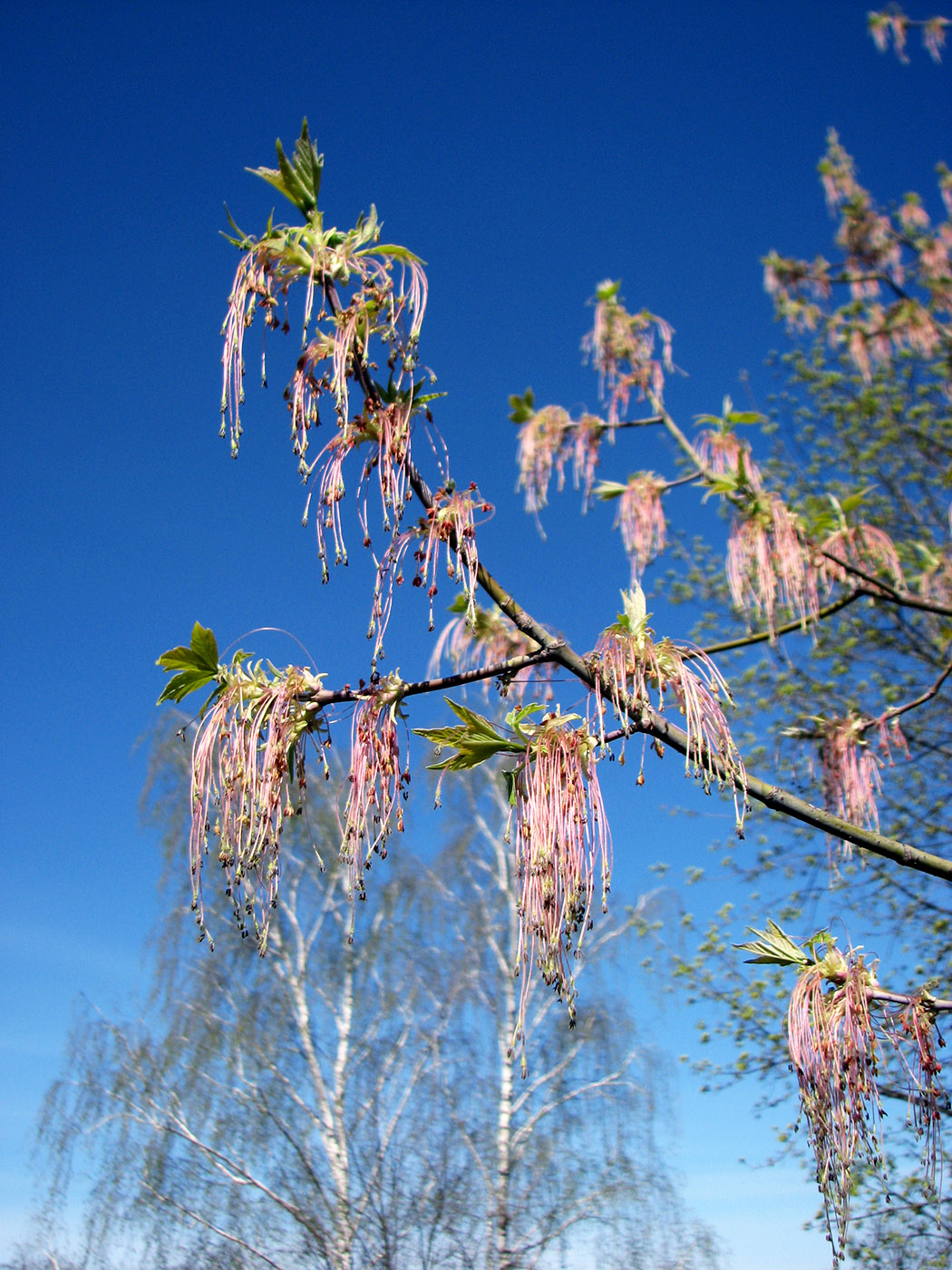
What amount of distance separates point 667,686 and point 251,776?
775 mm

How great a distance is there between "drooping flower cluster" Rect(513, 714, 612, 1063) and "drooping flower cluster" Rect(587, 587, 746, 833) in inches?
3.4

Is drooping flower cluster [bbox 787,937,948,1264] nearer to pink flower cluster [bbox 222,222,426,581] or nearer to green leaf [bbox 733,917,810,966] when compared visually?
green leaf [bbox 733,917,810,966]

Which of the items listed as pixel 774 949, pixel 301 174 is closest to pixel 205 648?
pixel 301 174

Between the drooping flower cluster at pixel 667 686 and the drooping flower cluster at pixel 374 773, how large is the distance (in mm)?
360

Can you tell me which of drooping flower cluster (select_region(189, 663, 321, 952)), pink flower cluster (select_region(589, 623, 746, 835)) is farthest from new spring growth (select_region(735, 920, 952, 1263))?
drooping flower cluster (select_region(189, 663, 321, 952))

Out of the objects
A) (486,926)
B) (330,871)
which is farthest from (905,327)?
(330,871)

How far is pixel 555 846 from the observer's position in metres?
1.63

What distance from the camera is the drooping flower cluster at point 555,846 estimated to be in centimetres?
156

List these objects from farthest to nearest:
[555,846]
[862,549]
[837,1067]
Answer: [862,549] < [837,1067] < [555,846]

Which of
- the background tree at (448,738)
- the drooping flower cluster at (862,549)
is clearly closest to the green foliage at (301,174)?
the background tree at (448,738)

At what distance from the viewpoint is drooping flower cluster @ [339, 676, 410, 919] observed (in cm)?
169

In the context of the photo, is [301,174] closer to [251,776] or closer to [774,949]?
[251,776]

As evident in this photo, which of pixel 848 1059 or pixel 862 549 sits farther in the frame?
pixel 862 549

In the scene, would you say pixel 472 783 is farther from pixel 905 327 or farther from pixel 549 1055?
pixel 905 327
